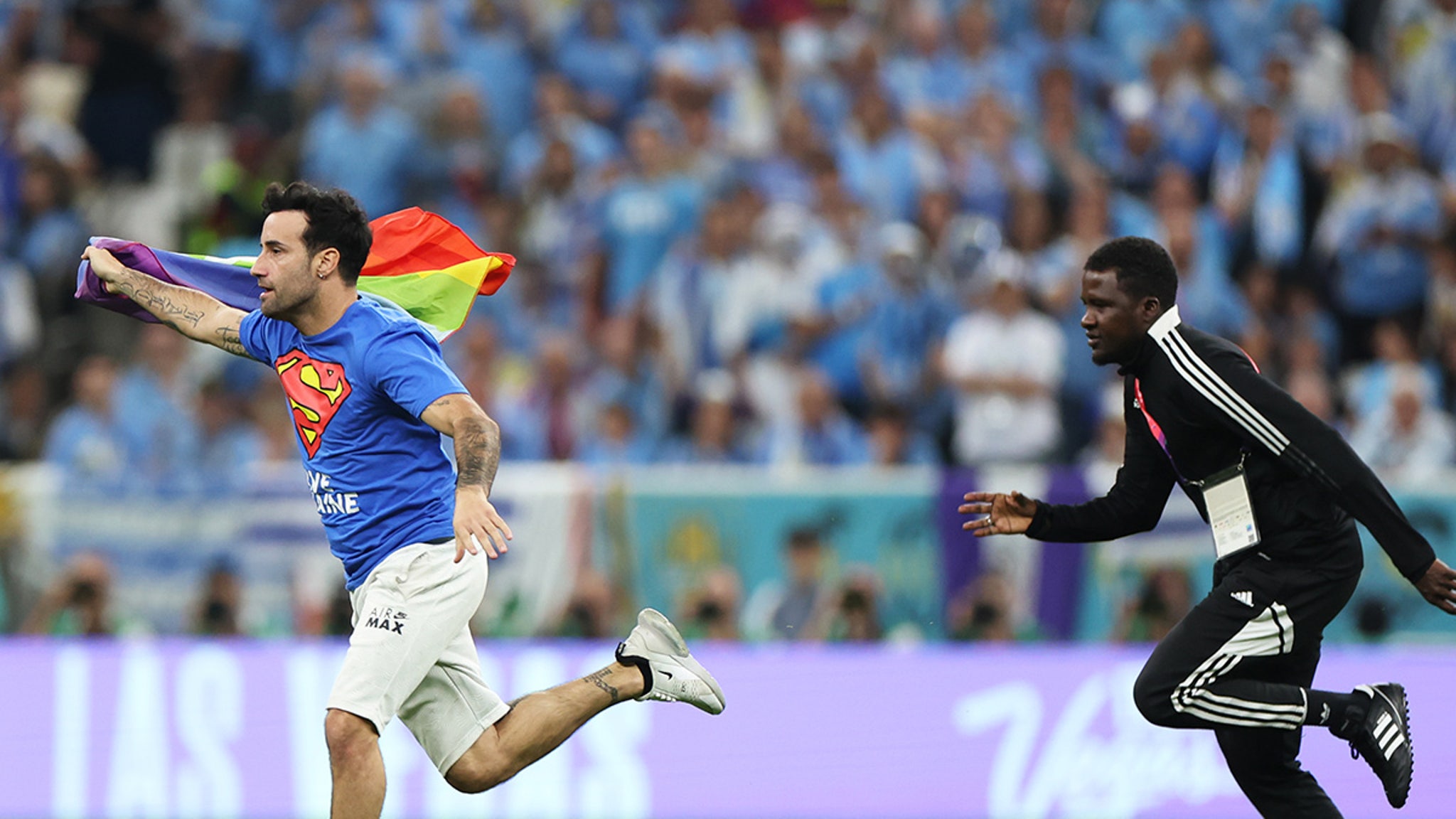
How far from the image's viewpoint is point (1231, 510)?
6.61 m

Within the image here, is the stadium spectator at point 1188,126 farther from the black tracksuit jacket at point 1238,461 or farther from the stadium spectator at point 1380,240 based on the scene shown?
the black tracksuit jacket at point 1238,461

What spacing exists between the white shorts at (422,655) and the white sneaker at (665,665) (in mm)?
553

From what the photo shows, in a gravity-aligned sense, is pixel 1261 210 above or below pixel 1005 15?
below

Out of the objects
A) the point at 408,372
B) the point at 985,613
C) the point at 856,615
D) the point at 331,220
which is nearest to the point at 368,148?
the point at 856,615

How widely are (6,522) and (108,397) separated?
5.30ft

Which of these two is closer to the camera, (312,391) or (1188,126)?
(312,391)

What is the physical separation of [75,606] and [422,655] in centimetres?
→ 598

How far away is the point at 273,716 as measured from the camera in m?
10.7

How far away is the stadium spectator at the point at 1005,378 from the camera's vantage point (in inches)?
499

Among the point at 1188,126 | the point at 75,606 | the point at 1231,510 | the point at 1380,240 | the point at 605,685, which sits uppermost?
the point at 1188,126

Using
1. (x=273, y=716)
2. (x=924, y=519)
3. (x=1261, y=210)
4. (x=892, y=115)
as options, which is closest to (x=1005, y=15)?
(x=892, y=115)

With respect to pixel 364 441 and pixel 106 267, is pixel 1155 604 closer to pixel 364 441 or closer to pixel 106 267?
pixel 364 441

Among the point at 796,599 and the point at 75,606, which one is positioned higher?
the point at 796,599

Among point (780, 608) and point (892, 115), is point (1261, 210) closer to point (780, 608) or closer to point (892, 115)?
point (892, 115)
